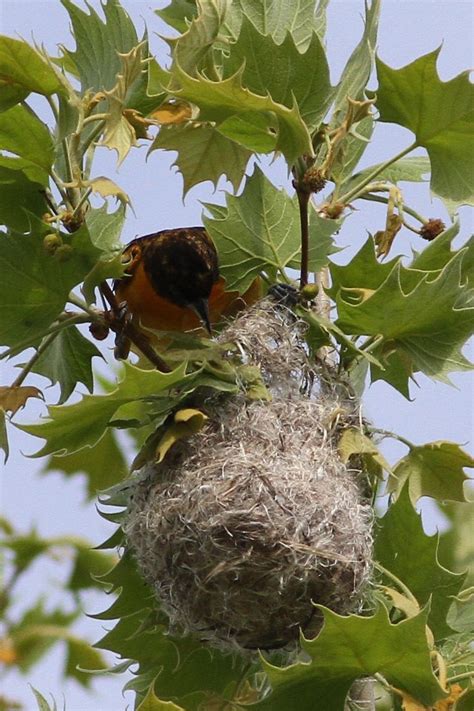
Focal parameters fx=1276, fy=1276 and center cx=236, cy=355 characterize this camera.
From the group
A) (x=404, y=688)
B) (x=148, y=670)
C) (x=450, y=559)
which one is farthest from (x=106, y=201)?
(x=450, y=559)

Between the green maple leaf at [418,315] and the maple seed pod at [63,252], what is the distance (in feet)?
1.74

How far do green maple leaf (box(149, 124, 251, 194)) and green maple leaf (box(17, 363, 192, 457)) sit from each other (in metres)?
0.58

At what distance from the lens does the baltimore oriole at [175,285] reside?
3.73 m

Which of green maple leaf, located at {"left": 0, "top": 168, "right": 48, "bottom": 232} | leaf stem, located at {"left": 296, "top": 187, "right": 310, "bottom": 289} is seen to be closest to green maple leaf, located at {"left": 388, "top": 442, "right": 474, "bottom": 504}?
leaf stem, located at {"left": 296, "top": 187, "right": 310, "bottom": 289}

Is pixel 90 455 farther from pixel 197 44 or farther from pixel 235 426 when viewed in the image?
pixel 197 44

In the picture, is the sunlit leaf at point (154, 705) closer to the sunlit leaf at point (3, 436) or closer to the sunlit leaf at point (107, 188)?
the sunlit leaf at point (3, 436)

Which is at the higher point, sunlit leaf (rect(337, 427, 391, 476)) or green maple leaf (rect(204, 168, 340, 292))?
green maple leaf (rect(204, 168, 340, 292))

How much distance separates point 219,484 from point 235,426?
155 mm

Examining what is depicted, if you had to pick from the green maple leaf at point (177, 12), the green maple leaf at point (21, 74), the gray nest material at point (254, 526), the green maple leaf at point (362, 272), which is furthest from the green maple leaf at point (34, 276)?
the green maple leaf at point (177, 12)

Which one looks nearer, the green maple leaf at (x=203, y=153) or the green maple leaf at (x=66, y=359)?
the green maple leaf at (x=203, y=153)

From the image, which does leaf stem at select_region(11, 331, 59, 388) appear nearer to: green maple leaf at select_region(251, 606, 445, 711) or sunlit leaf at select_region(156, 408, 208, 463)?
sunlit leaf at select_region(156, 408, 208, 463)

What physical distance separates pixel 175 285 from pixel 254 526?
5.17ft

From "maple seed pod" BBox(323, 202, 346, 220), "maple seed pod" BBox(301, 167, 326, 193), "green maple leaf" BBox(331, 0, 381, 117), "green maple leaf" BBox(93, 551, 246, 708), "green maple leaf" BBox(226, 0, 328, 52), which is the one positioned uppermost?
"green maple leaf" BBox(226, 0, 328, 52)

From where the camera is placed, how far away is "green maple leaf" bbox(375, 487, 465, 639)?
8.17 feet
